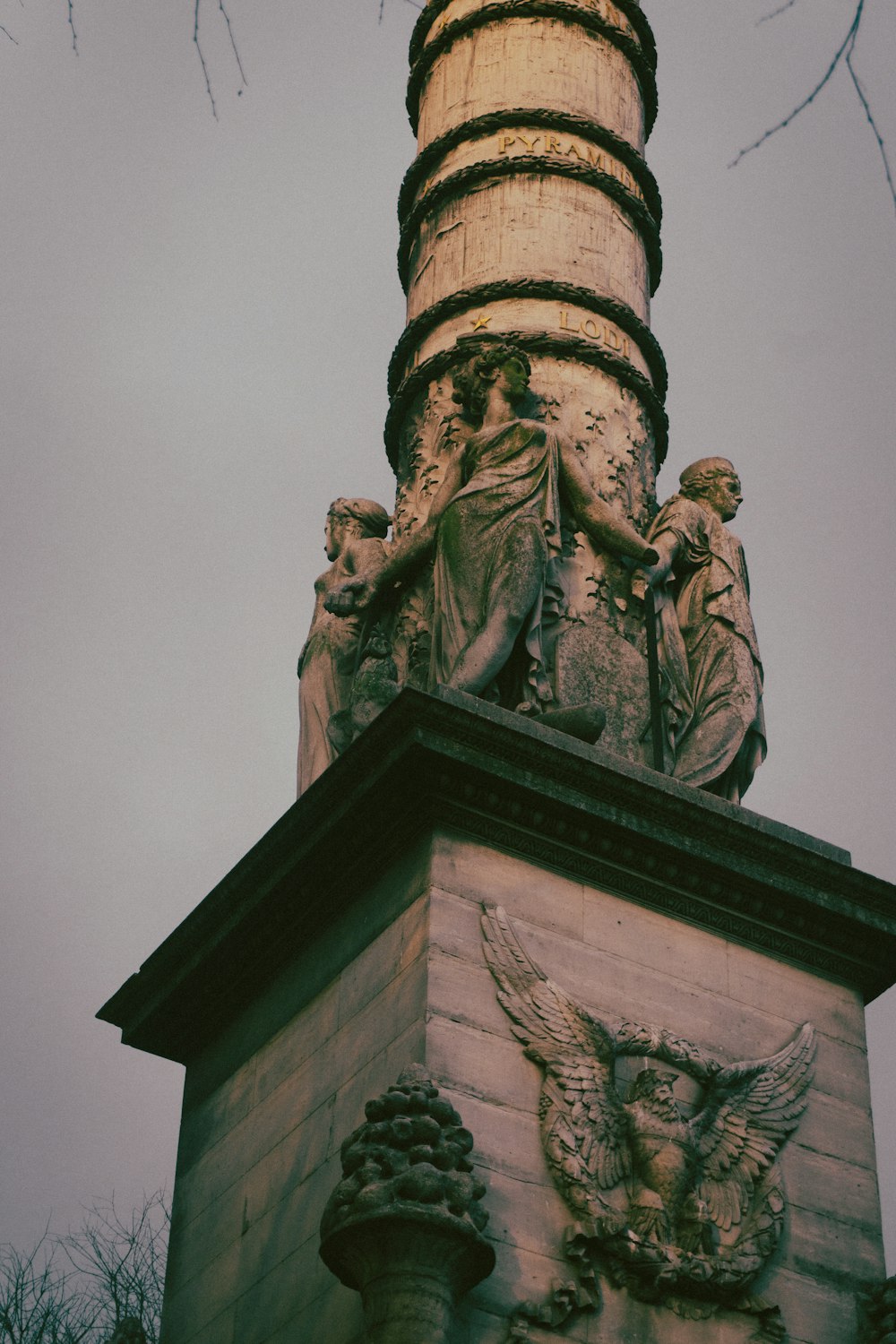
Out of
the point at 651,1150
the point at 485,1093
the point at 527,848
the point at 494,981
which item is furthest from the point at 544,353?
the point at 651,1150

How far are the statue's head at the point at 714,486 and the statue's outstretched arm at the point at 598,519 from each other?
901 millimetres

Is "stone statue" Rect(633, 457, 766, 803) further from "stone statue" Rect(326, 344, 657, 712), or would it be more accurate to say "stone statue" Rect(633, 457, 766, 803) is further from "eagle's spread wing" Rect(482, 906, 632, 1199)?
"eagle's spread wing" Rect(482, 906, 632, 1199)

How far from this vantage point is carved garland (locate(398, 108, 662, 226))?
54.2 ft

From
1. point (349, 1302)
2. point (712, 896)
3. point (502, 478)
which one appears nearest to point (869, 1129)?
point (712, 896)

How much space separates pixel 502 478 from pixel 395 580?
105 centimetres

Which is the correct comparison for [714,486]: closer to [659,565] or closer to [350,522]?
[659,565]

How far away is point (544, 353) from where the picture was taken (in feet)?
50.3

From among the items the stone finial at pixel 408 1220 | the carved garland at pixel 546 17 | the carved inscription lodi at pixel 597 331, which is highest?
the carved garland at pixel 546 17

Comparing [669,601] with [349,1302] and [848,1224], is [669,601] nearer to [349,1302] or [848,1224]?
[848,1224]

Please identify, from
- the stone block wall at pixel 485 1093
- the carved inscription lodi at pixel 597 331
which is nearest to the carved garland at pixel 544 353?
the carved inscription lodi at pixel 597 331

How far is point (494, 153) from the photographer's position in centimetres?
1645

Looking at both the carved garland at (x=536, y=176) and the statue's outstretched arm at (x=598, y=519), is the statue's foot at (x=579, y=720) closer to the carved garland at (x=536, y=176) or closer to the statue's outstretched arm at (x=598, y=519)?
the statue's outstretched arm at (x=598, y=519)

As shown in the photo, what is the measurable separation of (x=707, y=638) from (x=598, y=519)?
1021mm

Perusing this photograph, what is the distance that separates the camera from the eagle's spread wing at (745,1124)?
11.8 meters
